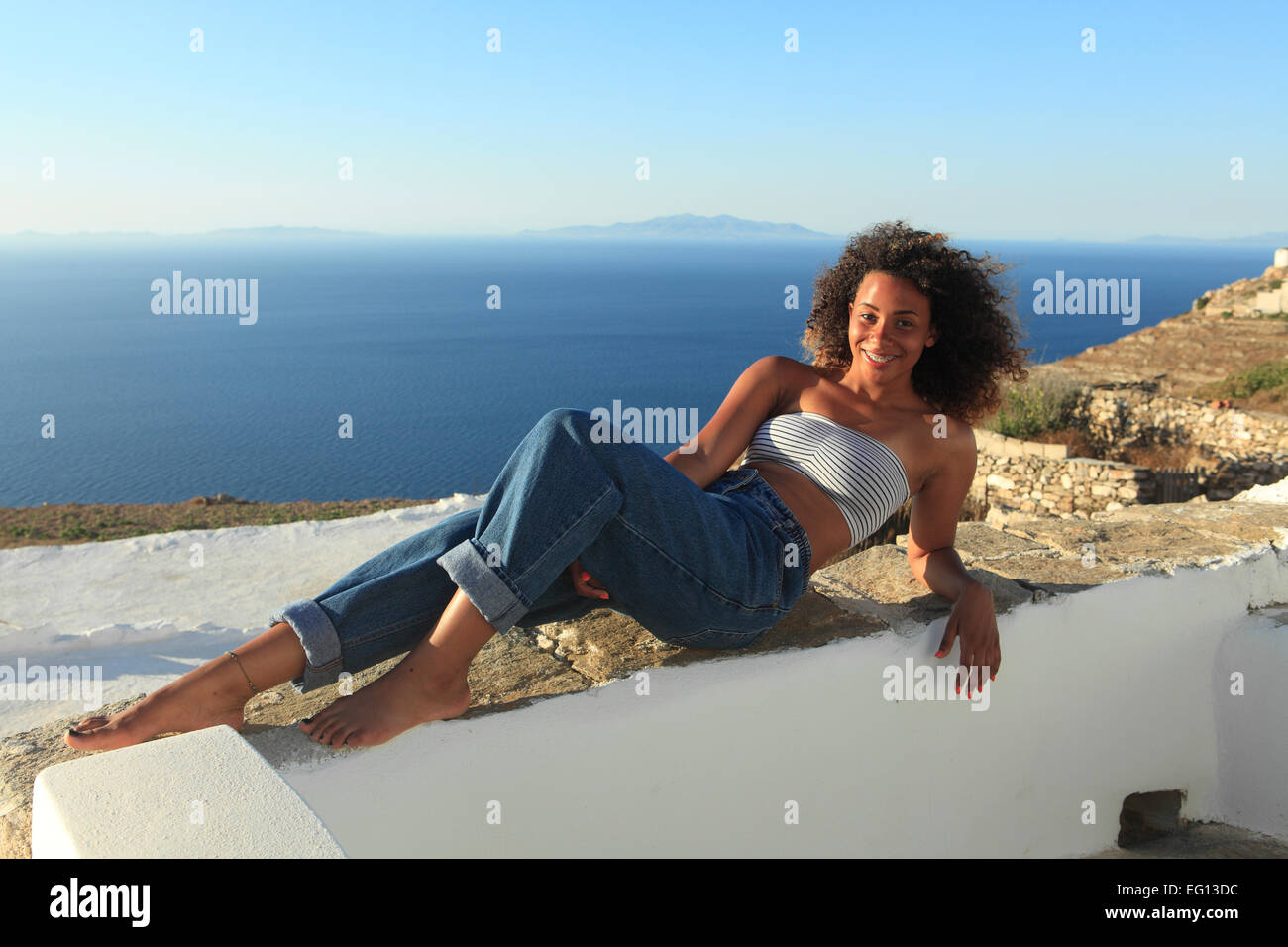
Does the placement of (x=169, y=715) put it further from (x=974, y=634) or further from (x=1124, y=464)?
(x=1124, y=464)

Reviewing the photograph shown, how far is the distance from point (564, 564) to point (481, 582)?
14 centimetres

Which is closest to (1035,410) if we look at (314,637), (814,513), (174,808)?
(814,513)

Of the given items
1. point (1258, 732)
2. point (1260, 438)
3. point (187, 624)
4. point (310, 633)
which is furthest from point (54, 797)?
point (1260, 438)

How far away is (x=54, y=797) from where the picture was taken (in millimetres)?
1097

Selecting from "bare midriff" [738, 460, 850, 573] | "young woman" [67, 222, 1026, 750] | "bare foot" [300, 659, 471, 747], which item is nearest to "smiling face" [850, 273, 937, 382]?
"young woman" [67, 222, 1026, 750]

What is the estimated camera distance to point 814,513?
80.9 inches

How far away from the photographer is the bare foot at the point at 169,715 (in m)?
1.49

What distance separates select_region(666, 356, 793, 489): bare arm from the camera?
7.13ft

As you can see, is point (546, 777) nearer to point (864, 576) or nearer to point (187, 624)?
point (864, 576)

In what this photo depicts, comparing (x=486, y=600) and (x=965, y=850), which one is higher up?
(x=486, y=600)

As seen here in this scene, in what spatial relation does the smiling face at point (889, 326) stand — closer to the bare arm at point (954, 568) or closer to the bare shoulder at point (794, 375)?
the bare shoulder at point (794, 375)

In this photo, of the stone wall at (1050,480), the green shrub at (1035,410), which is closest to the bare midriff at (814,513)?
the stone wall at (1050,480)
